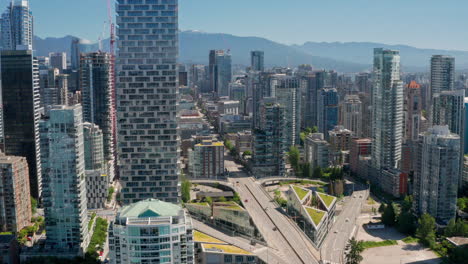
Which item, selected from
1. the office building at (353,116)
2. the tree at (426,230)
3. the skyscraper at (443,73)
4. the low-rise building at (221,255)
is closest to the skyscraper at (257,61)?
the office building at (353,116)

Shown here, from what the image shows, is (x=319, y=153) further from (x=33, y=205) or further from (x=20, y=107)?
(x=20, y=107)

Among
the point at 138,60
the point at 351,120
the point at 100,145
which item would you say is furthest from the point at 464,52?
the point at 138,60

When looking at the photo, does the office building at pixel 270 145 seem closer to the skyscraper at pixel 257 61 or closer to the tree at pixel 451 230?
the tree at pixel 451 230

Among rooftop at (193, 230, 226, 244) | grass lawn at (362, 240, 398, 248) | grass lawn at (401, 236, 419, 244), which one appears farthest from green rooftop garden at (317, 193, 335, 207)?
rooftop at (193, 230, 226, 244)

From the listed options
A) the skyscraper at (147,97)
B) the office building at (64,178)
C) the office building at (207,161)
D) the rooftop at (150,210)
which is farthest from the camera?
the office building at (207,161)

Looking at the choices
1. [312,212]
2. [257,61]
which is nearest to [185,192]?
[312,212]
